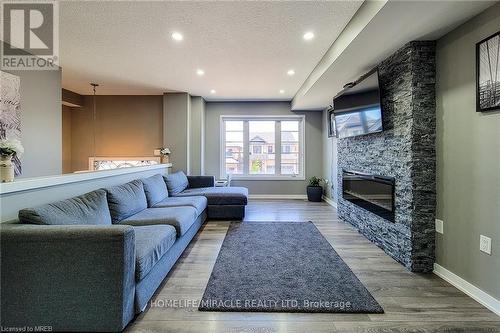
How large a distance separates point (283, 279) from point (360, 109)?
94.6 inches

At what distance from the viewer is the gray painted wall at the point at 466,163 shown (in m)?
2.02

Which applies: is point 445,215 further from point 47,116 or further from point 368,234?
point 47,116

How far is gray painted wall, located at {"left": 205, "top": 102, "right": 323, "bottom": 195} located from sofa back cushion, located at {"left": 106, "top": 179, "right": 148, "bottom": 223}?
3.55 meters

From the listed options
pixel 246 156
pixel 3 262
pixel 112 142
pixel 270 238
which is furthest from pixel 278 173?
pixel 3 262

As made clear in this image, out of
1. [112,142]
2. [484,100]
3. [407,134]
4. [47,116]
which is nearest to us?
[484,100]

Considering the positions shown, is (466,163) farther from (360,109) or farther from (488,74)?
(360,109)

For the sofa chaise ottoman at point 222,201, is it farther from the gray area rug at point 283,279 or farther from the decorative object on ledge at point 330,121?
the decorative object on ledge at point 330,121

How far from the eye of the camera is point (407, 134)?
8.79 feet

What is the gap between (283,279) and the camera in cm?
246

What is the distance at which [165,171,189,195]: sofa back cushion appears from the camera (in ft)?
15.3

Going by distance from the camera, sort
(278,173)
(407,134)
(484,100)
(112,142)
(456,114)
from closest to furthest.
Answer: (484,100), (456,114), (407,134), (112,142), (278,173)

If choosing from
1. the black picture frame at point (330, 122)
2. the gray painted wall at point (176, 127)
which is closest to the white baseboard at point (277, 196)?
the black picture frame at point (330, 122)

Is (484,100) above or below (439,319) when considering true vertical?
above

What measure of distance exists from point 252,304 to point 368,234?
2.27 metres
